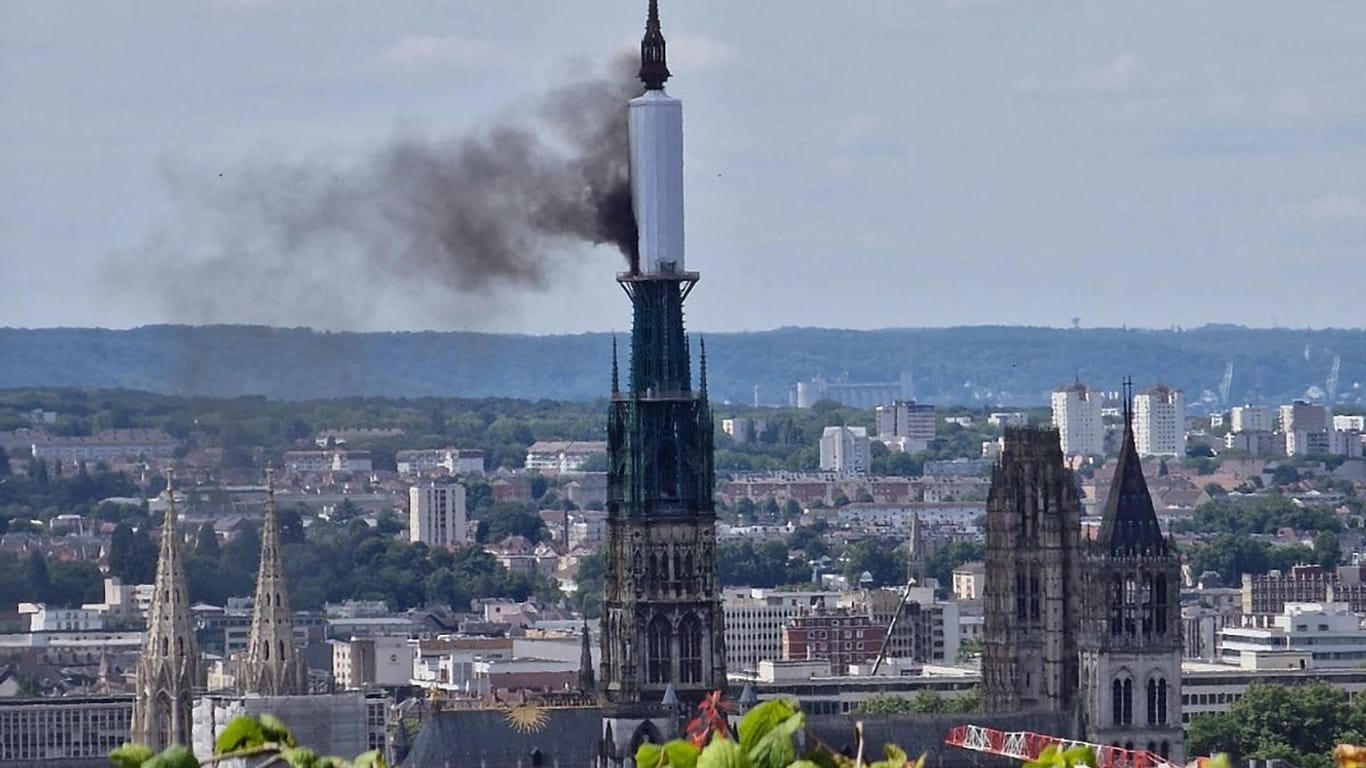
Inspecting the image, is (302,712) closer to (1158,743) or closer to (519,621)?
(1158,743)

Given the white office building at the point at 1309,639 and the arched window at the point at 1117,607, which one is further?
the white office building at the point at 1309,639

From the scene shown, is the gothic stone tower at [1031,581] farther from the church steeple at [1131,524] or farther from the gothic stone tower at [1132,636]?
the gothic stone tower at [1132,636]

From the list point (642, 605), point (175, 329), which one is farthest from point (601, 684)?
point (175, 329)

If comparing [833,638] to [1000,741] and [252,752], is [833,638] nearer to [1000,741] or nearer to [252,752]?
[1000,741]

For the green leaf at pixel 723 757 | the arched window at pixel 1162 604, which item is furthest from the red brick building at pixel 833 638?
the green leaf at pixel 723 757

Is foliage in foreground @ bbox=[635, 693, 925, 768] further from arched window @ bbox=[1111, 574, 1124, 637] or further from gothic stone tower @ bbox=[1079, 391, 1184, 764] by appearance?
arched window @ bbox=[1111, 574, 1124, 637]

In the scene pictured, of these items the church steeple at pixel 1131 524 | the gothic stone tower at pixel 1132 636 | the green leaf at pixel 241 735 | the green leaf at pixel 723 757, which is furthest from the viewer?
the church steeple at pixel 1131 524
